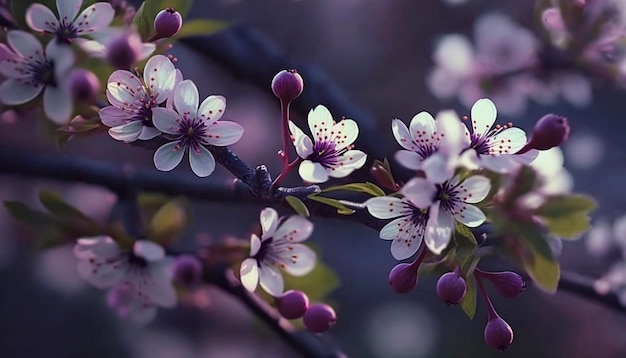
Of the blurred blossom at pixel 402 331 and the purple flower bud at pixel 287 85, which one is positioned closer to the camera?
the purple flower bud at pixel 287 85

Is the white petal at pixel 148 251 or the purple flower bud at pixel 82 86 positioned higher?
the purple flower bud at pixel 82 86

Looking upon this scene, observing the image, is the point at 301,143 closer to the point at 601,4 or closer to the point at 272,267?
the point at 272,267

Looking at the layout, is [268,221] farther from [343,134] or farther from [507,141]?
[507,141]

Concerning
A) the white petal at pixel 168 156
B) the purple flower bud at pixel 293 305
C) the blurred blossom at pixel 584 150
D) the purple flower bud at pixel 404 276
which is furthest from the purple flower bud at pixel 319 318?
the blurred blossom at pixel 584 150

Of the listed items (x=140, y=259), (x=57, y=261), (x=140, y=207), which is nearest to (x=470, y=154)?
(x=140, y=259)

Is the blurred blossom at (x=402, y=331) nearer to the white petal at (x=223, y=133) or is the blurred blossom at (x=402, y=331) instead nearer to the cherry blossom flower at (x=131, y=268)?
the cherry blossom flower at (x=131, y=268)

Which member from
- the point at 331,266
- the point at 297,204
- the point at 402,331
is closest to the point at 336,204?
the point at 297,204
